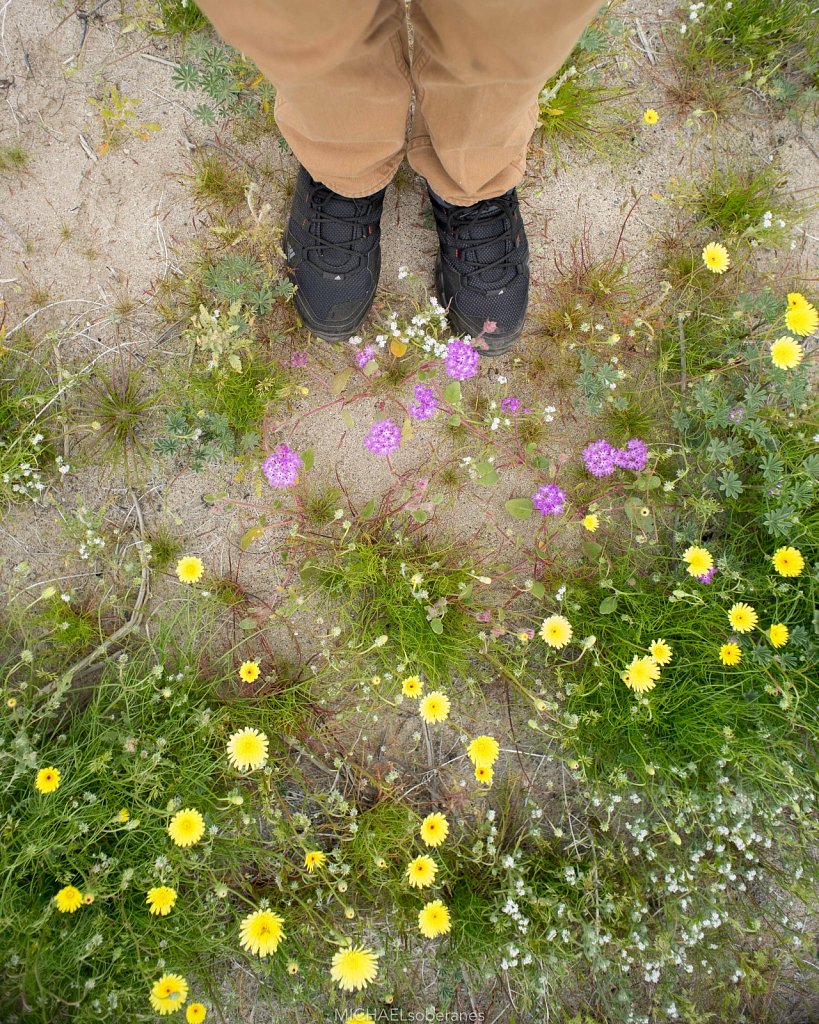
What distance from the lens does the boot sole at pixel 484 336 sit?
2.14 m

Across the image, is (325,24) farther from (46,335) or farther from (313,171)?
(46,335)

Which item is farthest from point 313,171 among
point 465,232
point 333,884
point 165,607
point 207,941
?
point 207,941

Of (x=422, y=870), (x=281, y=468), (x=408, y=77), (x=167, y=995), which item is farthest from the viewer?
(x=281, y=468)

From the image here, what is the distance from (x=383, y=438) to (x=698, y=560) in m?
1.08

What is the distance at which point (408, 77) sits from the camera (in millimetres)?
1662

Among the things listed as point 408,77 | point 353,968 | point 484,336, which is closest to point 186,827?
point 353,968

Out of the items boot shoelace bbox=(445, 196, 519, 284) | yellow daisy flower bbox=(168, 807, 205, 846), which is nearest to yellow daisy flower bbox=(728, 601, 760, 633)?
boot shoelace bbox=(445, 196, 519, 284)

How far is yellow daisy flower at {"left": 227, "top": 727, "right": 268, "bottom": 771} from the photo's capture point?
1.91 metres

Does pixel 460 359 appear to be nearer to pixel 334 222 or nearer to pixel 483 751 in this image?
pixel 334 222

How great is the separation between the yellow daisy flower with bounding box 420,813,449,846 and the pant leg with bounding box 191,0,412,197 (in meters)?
1.89

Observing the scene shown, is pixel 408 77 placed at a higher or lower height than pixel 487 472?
higher

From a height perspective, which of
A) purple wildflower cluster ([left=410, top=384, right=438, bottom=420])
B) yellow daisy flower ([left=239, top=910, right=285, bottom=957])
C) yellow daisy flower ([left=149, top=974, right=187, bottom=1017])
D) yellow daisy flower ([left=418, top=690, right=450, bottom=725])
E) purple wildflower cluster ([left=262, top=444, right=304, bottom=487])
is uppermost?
purple wildflower cluster ([left=410, top=384, right=438, bottom=420])

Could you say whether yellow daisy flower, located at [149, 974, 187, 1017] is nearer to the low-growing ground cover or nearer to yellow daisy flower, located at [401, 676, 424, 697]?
the low-growing ground cover

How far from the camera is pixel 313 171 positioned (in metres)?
1.80
